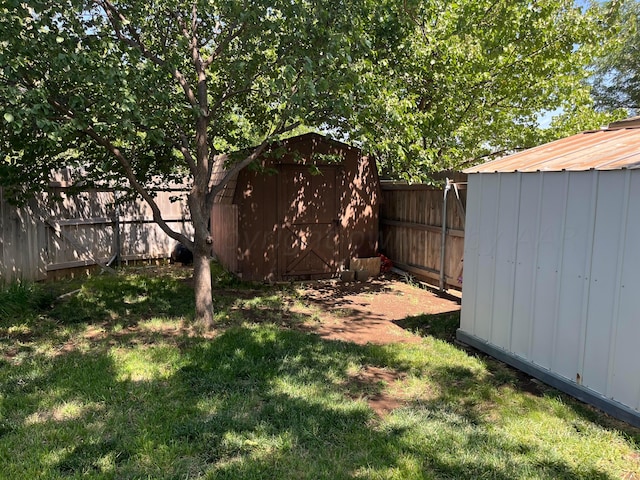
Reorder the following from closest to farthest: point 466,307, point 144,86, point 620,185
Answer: point 620,185
point 144,86
point 466,307

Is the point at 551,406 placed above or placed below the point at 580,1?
below

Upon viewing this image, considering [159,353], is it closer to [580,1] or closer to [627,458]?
[627,458]

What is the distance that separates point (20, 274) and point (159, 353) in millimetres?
4301

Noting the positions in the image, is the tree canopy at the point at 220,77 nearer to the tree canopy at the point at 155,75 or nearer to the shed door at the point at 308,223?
the tree canopy at the point at 155,75

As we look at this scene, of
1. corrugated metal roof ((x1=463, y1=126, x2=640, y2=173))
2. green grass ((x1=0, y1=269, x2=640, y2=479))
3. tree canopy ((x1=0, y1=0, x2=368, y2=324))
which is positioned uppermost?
tree canopy ((x1=0, y1=0, x2=368, y2=324))

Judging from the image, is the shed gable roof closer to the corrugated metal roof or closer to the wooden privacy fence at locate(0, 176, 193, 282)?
the wooden privacy fence at locate(0, 176, 193, 282)

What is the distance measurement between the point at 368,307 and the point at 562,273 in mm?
3364

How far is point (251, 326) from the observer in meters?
5.44

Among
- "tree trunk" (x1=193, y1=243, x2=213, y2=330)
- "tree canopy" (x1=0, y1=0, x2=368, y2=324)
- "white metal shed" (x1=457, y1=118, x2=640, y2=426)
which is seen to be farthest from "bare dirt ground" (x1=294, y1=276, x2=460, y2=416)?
"tree canopy" (x1=0, y1=0, x2=368, y2=324)

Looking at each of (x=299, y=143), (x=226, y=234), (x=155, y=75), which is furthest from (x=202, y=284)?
(x=299, y=143)

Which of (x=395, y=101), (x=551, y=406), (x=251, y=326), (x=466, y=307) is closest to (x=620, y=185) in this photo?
(x=551, y=406)

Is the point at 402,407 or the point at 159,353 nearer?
the point at 402,407

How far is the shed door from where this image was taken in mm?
8398

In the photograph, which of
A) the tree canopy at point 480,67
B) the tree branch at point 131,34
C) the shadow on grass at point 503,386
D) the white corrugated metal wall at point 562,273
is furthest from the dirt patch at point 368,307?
the tree branch at point 131,34
